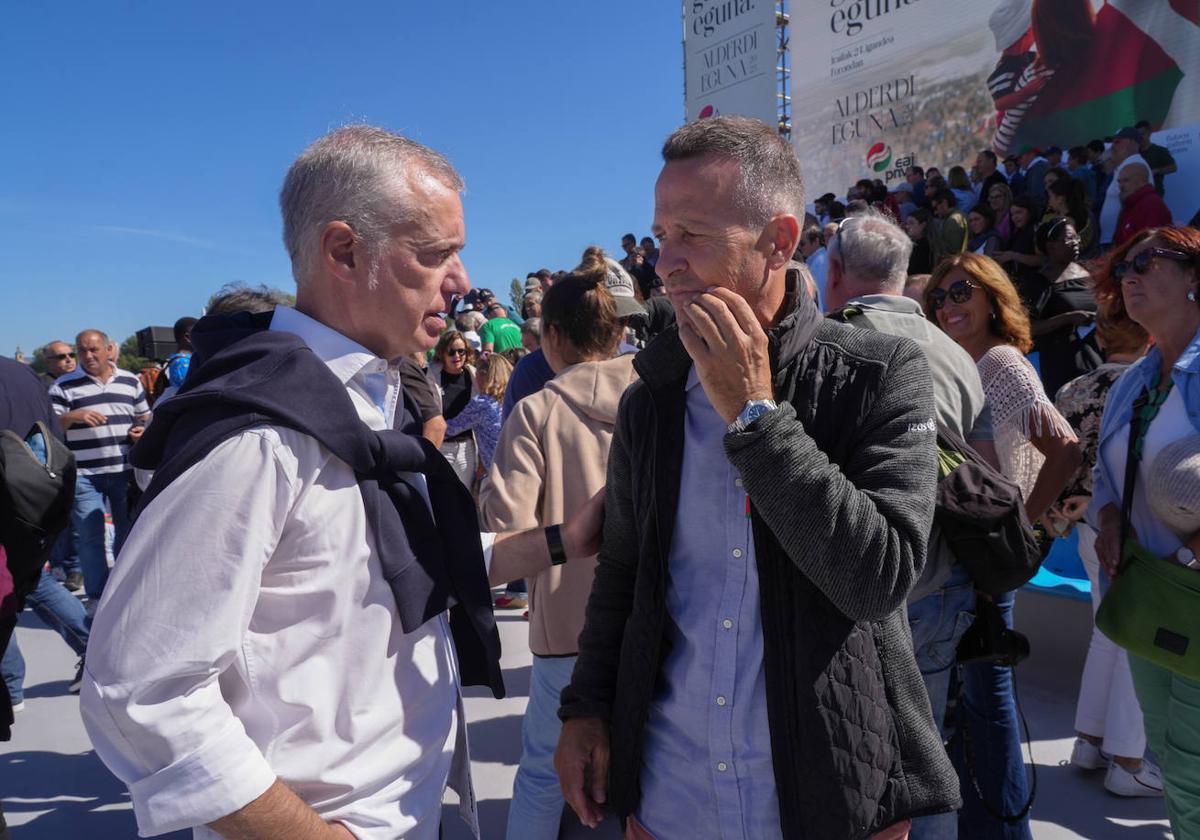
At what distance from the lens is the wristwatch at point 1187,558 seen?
6.90ft

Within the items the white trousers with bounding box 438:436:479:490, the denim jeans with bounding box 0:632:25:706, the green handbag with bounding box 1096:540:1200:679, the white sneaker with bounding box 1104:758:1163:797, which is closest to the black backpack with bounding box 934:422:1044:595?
the green handbag with bounding box 1096:540:1200:679

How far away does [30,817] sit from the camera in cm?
343

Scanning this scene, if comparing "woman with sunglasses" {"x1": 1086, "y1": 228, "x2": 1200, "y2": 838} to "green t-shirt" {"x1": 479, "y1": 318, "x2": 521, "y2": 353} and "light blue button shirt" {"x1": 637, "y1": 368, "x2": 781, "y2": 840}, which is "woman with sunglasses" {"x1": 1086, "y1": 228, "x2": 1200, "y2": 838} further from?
"green t-shirt" {"x1": 479, "y1": 318, "x2": 521, "y2": 353}

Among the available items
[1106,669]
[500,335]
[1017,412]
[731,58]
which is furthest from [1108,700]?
[731,58]

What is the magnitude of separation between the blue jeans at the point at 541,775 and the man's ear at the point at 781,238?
174 centimetres

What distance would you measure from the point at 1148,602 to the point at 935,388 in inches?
32.6

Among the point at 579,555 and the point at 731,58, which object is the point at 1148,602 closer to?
the point at 579,555

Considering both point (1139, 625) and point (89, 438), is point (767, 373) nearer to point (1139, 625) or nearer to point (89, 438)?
point (1139, 625)

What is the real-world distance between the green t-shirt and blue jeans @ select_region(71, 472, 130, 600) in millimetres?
3642

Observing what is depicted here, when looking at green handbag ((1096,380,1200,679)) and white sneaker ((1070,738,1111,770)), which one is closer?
green handbag ((1096,380,1200,679))

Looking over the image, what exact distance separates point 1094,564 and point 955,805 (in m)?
2.65

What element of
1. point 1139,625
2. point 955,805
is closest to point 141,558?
point 955,805

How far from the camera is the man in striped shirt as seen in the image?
19.6ft

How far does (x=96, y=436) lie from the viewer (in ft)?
20.1
